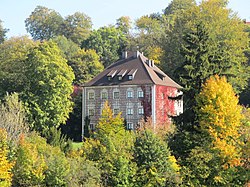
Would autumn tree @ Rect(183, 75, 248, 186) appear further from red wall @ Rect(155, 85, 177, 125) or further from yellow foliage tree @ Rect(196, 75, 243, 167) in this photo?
red wall @ Rect(155, 85, 177, 125)

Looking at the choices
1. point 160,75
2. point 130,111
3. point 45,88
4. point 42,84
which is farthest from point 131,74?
point 42,84

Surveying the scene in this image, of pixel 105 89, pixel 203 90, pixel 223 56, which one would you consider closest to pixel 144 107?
pixel 105 89

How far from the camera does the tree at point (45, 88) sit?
46.5 metres

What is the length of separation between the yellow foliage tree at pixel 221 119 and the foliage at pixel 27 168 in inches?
390

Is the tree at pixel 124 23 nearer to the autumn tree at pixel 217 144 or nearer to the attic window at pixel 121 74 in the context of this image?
the attic window at pixel 121 74

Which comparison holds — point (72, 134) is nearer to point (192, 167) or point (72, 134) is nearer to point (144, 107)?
point (144, 107)

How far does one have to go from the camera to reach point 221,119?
104 feet

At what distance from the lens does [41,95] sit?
47312mm

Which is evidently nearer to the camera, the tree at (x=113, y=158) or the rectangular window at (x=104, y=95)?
the tree at (x=113, y=158)

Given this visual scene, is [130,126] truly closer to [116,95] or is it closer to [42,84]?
[116,95]

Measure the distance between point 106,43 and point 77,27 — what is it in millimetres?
12491

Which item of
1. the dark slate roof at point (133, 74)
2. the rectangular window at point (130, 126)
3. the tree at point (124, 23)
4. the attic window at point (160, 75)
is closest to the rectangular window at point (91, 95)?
the dark slate roof at point (133, 74)

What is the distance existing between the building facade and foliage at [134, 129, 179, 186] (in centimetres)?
1607

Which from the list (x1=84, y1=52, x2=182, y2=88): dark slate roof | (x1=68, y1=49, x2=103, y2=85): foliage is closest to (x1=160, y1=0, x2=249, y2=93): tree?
(x1=84, y1=52, x2=182, y2=88): dark slate roof
